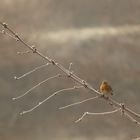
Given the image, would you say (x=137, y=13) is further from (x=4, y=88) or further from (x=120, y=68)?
(x=4, y=88)

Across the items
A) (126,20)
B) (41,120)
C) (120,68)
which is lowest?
(41,120)

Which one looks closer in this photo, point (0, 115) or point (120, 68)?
point (120, 68)

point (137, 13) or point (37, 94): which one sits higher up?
point (137, 13)

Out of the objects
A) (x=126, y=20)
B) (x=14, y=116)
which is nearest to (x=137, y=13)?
(x=126, y=20)

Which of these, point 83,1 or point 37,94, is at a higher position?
point 83,1

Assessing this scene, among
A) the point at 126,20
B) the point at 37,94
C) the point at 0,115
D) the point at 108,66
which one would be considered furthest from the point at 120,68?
the point at 0,115

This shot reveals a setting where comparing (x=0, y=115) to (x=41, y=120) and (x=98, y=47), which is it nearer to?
(x=41, y=120)
